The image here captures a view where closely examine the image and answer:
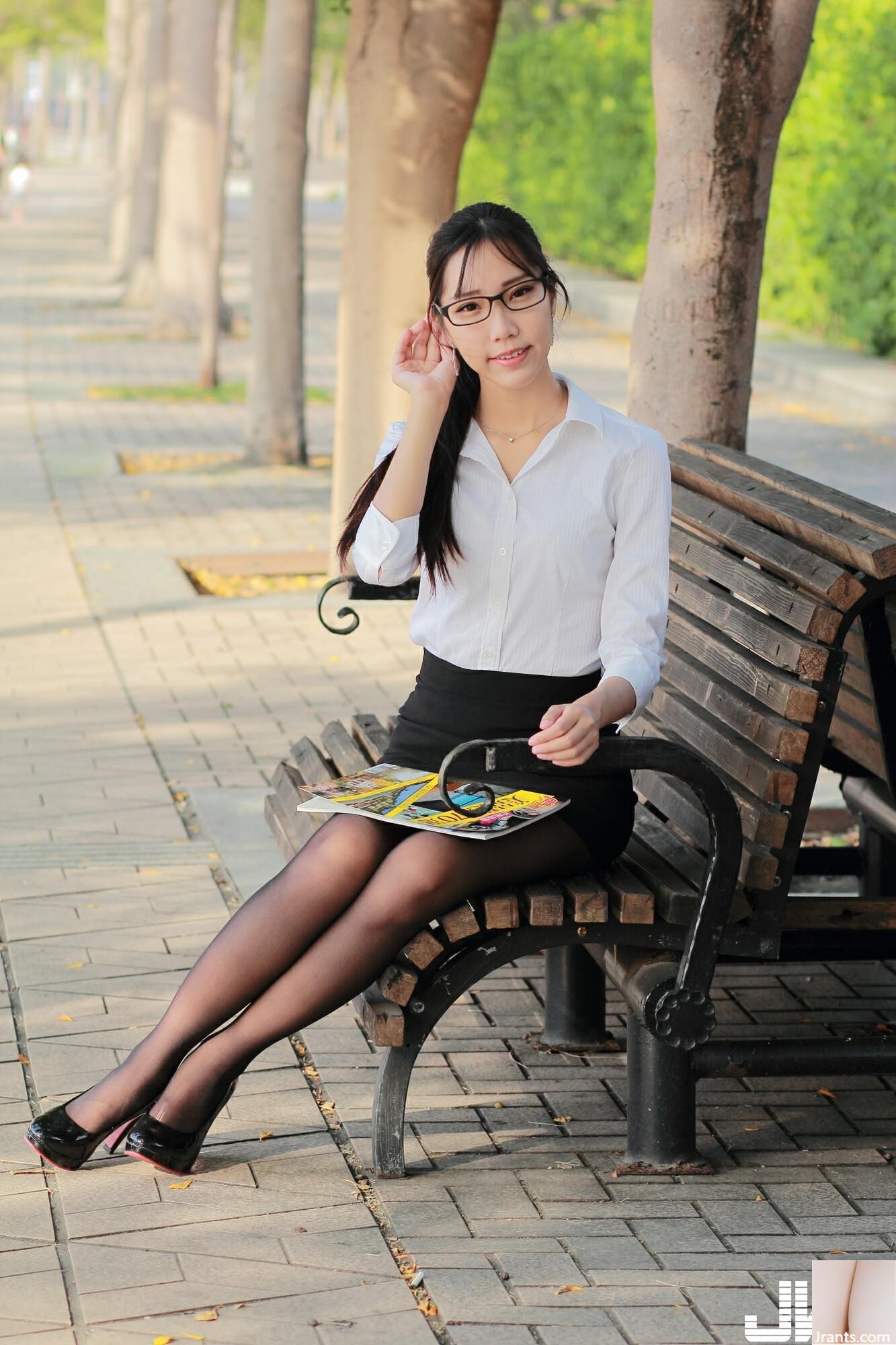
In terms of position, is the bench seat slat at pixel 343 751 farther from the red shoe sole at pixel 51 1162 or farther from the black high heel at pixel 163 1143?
the red shoe sole at pixel 51 1162

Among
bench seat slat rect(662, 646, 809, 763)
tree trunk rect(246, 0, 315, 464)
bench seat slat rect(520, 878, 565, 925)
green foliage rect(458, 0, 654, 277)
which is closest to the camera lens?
bench seat slat rect(520, 878, 565, 925)

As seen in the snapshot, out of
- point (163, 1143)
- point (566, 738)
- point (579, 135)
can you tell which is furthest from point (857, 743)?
point (579, 135)

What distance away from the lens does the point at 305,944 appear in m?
3.46

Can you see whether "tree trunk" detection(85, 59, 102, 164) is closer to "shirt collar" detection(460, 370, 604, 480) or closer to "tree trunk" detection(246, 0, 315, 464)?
"tree trunk" detection(246, 0, 315, 464)

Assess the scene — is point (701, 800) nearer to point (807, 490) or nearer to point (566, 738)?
point (566, 738)

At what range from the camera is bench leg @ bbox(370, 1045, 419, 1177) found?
3.48m

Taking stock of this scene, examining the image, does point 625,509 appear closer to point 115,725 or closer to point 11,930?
point 11,930

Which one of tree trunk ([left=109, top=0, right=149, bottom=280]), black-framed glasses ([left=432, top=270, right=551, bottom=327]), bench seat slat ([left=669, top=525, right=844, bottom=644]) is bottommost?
tree trunk ([left=109, top=0, right=149, bottom=280])

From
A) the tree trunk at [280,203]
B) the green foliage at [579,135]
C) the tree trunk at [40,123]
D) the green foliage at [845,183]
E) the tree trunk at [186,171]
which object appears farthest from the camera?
the tree trunk at [40,123]

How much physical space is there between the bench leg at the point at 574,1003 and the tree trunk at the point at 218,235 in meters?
11.3

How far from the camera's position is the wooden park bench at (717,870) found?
11.1 ft

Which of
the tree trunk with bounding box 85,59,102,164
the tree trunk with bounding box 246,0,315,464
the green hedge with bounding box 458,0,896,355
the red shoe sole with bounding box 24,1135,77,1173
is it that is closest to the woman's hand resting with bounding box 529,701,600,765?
the red shoe sole with bounding box 24,1135,77,1173

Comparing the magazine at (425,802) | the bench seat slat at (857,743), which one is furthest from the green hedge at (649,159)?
the magazine at (425,802)

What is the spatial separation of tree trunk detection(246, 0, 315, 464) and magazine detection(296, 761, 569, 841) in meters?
8.54
